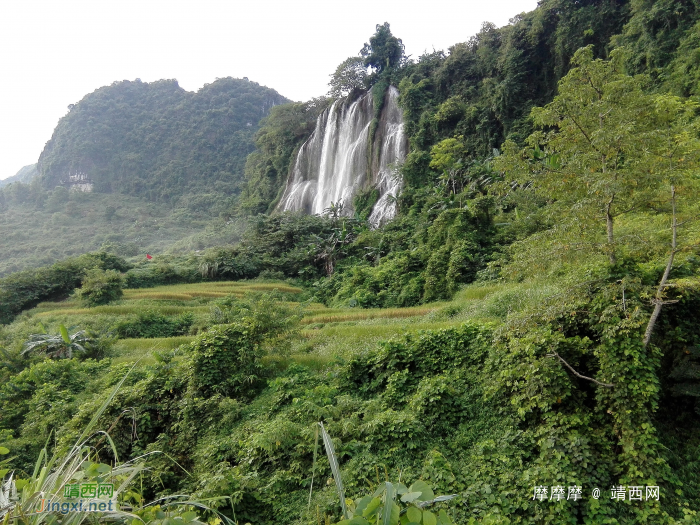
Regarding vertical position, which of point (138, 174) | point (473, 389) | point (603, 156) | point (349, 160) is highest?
point (138, 174)

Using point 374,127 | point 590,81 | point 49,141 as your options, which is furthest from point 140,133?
point 590,81

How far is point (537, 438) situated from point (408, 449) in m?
1.66

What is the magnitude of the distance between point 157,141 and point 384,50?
5066 cm

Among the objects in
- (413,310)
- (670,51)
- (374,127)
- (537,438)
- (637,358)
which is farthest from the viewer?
(374,127)

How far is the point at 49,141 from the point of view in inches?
2982

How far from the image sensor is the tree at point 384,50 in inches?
1252

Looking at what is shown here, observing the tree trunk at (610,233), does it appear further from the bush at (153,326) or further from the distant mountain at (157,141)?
the distant mountain at (157,141)

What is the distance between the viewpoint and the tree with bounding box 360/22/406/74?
1252 inches

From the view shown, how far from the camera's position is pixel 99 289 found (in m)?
17.0

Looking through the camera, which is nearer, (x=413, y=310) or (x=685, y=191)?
(x=685, y=191)

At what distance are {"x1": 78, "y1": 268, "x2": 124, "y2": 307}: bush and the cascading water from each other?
15.2 meters

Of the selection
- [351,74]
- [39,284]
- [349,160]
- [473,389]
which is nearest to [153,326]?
[39,284]

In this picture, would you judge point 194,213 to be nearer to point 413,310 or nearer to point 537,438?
point 413,310

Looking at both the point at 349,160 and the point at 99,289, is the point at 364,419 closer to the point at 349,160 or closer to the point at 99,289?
the point at 99,289
